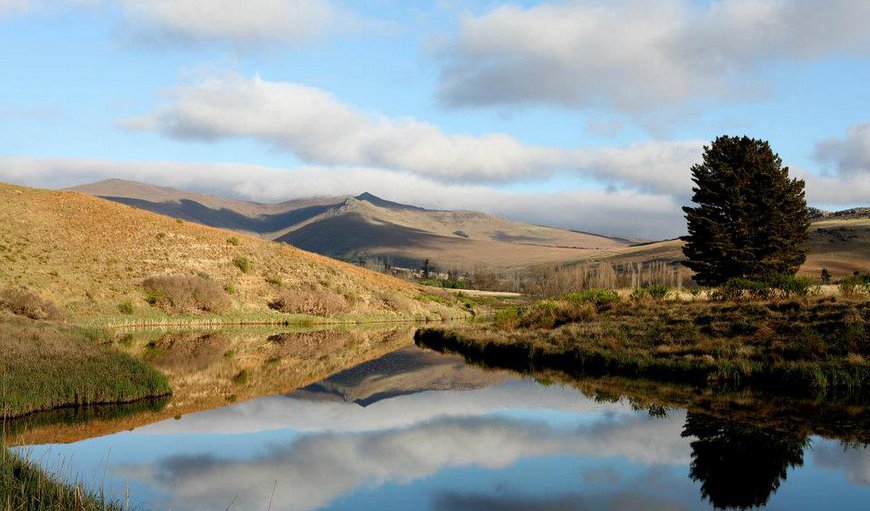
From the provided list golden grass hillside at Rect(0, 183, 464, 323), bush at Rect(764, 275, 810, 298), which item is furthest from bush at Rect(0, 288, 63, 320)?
bush at Rect(764, 275, 810, 298)

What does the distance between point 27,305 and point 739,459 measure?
45215mm

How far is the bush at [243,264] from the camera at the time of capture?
246 feet

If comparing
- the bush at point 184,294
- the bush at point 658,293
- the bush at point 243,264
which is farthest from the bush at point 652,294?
the bush at point 243,264

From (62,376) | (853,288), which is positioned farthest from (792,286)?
(62,376)

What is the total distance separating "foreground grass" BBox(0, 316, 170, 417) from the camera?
874 inches

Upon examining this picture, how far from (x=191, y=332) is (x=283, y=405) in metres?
28.9

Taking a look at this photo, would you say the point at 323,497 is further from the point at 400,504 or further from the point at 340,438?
the point at 340,438

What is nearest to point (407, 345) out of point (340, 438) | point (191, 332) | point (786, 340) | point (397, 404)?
point (191, 332)

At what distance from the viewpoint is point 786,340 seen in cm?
2956

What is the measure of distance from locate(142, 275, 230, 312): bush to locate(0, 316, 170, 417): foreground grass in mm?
31002

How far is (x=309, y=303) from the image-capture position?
7169cm

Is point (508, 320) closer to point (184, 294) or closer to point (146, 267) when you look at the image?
point (184, 294)

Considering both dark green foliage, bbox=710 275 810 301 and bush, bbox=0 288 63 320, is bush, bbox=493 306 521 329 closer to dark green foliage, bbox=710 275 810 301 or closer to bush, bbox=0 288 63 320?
dark green foliage, bbox=710 275 810 301

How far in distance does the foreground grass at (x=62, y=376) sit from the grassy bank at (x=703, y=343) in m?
17.0
